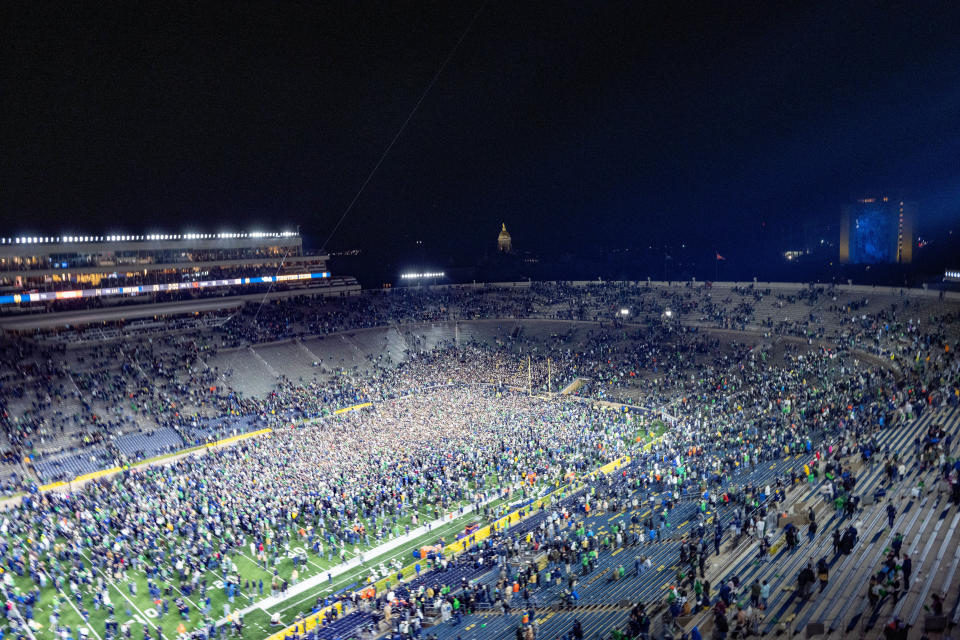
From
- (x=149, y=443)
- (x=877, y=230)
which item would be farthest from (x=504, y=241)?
(x=149, y=443)

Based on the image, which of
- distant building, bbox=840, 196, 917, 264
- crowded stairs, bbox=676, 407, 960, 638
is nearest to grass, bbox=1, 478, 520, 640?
crowded stairs, bbox=676, 407, 960, 638

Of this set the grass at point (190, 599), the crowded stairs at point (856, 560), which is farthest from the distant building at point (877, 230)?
the grass at point (190, 599)

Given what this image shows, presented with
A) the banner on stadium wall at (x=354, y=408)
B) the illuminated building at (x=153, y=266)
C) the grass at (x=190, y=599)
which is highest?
the illuminated building at (x=153, y=266)

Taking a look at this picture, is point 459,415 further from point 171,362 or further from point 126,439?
point 171,362

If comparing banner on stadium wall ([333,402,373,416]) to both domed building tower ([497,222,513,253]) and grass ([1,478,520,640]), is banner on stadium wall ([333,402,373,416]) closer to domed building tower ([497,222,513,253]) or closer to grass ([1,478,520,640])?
grass ([1,478,520,640])

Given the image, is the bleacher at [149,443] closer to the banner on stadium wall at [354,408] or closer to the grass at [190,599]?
the banner on stadium wall at [354,408]

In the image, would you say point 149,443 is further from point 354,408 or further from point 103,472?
point 354,408
